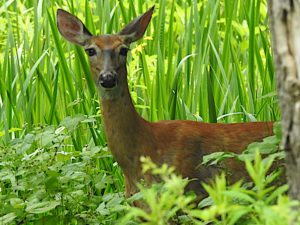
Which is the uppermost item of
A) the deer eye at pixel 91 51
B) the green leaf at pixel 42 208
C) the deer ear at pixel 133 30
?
the deer ear at pixel 133 30

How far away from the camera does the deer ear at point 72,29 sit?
3.54 meters

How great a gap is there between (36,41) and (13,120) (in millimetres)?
597

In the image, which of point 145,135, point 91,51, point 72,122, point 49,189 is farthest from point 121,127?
point 49,189

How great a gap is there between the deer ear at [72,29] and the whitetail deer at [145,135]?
0.32ft

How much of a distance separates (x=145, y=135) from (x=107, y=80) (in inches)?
14.9

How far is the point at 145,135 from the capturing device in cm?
331

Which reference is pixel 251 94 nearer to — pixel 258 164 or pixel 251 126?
pixel 251 126

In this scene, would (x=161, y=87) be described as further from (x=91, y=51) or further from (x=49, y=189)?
(x=49, y=189)

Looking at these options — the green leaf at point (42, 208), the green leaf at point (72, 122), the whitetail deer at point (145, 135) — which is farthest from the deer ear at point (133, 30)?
the green leaf at point (42, 208)

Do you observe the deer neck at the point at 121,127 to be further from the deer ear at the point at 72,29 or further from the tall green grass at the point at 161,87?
the tall green grass at the point at 161,87

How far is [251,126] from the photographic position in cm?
345

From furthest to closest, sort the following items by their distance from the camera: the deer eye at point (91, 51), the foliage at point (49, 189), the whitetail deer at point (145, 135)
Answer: the deer eye at point (91, 51)
the whitetail deer at point (145, 135)
the foliage at point (49, 189)

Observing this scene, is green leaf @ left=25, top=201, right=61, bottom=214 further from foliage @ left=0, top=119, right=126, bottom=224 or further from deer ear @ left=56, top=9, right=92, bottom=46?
deer ear @ left=56, top=9, right=92, bottom=46

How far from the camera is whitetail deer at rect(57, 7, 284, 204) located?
325 cm
